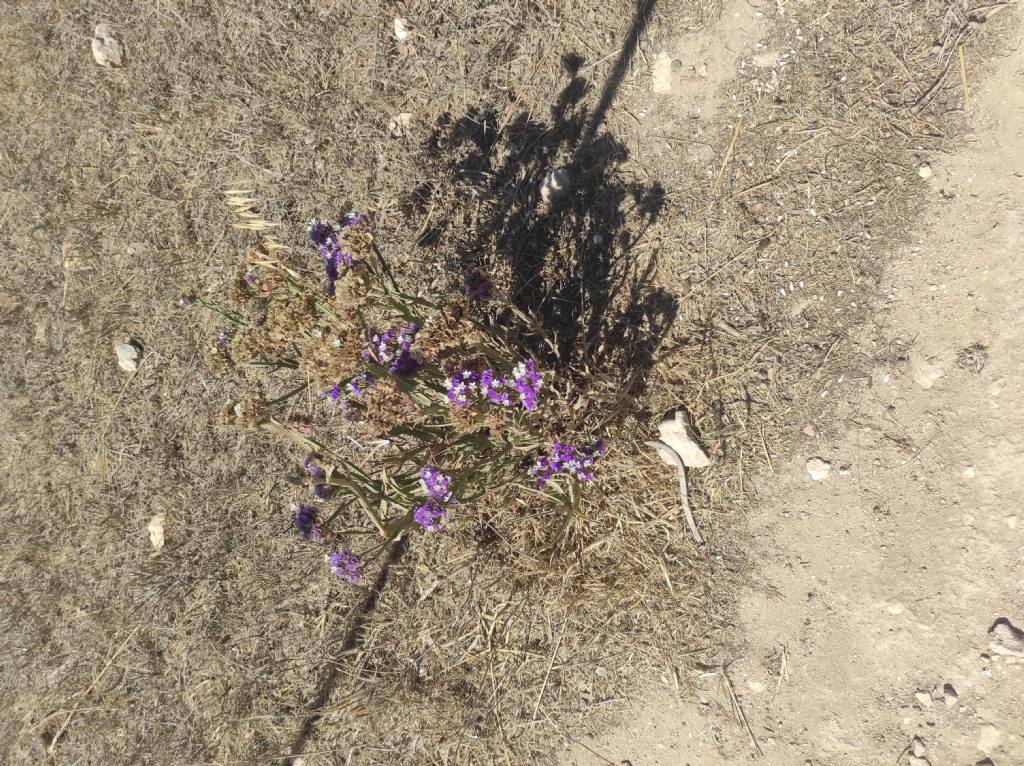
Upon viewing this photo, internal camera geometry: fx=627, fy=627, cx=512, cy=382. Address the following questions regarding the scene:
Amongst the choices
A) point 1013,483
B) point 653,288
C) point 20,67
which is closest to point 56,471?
point 20,67

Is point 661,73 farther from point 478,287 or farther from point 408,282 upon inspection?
point 408,282

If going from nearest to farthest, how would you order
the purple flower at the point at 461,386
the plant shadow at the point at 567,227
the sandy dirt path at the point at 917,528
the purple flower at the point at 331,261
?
1. the purple flower at the point at 461,386
2. the purple flower at the point at 331,261
3. the sandy dirt path at the point at 917,528
4. the plant shadow at the point at 567,227

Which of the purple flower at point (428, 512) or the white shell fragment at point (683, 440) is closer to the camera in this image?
the purple flower at point (428, 512)

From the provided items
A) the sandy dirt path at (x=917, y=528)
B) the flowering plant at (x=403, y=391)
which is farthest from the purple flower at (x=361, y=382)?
the sandy dirt path at (x=917, y=528)

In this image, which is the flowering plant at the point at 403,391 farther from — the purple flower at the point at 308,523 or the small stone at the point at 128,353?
the small stone at the point at 128,353

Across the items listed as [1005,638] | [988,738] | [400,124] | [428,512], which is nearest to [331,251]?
[428,512]

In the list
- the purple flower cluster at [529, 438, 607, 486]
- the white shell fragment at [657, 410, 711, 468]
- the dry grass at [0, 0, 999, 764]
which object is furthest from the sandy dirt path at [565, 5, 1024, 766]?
the purple flower cluster at [529, 438, 607, 486]

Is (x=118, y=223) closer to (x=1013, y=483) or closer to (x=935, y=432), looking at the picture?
(x=935, y=432)
